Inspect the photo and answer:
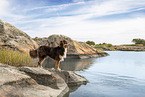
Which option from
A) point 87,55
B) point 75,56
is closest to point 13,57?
point 75,56

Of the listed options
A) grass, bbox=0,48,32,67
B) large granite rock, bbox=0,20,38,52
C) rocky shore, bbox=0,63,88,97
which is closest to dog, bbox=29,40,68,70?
rocky shore, bbox=0,63,88,97

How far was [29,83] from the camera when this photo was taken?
204 inches

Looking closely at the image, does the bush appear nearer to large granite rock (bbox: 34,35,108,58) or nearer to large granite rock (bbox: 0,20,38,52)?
large granite rock (bbox: 0,20,38,52)

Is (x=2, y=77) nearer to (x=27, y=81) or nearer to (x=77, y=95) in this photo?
(x=27, y=81)

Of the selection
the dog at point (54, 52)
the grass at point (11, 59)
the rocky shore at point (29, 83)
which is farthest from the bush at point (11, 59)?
the rocky shore at point (29, 83)

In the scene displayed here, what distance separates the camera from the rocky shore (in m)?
4.48

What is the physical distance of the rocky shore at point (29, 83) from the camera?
176 inches

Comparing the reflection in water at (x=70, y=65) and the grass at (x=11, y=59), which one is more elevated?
Result: the grass at (x=11, y=59)

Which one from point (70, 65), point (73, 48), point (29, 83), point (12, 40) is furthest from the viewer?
point (73, 48)

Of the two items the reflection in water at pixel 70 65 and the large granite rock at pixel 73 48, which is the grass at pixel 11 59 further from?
the large granite rock at pixel 73 48

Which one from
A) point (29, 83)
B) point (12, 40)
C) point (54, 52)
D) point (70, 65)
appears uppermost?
point (12, 40)

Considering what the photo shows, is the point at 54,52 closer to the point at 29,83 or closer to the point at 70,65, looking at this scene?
the point at 29,83

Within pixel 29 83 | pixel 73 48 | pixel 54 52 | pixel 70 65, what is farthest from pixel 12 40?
pixel 29 83

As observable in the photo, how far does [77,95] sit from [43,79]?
1546 millimetres
